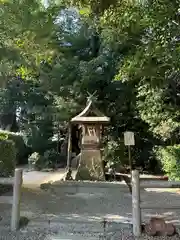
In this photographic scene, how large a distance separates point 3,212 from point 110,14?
4.76m

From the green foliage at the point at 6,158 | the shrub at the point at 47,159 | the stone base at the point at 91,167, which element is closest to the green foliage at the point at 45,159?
the shrub at the point at 47,159

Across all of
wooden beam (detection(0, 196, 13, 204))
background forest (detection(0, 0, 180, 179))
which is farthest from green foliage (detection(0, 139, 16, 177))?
wooden beam (detection(0, 196, 13, 204))

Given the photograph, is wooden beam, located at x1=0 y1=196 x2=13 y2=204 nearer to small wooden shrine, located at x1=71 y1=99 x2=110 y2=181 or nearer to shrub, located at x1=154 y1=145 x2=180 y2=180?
small wooden shrine, located at x1=71 y1=99 x2=110 y2=181

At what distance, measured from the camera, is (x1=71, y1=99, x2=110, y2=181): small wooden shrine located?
8688 mm

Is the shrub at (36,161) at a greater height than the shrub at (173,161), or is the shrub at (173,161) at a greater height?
the shrub at (173,161)

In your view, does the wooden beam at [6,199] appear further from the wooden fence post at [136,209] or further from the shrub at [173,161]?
the shrub at [173,161]

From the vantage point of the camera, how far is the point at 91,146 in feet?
29.1

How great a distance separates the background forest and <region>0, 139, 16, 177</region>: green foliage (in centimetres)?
27

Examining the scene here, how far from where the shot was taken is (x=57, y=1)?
316 inches

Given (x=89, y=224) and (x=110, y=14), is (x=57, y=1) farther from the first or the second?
(x=89, y=224)

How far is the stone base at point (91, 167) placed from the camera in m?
8.65

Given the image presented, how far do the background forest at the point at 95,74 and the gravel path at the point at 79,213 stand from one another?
1847mm

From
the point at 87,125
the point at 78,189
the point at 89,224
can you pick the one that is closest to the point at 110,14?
the point at 87,125

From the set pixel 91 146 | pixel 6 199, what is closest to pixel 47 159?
pixel 91 146
